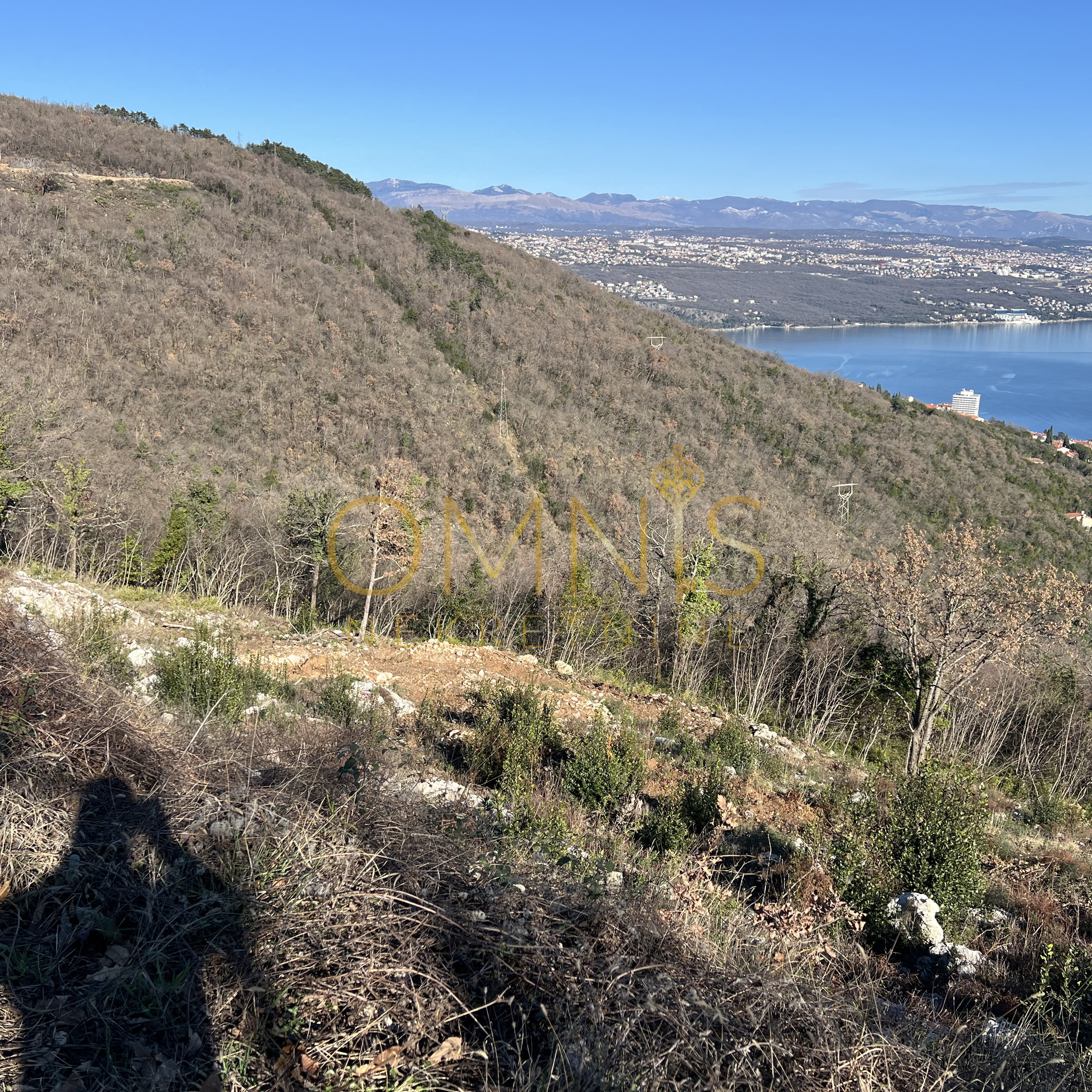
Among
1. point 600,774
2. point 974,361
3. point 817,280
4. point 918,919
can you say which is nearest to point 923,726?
point 918,919

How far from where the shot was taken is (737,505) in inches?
1027

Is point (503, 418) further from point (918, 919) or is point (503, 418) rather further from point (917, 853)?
point (918, 919)

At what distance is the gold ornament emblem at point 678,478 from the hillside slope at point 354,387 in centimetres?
54

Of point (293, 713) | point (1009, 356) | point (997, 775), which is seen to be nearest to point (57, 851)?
point (293, 713)

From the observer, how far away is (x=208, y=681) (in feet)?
17.3

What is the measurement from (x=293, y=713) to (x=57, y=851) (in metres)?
2.96

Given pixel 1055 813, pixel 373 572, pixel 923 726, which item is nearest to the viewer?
pixel 1055 813

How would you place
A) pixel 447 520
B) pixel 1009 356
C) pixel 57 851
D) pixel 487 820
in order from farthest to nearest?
pixel 1009 356
pixel 447 520
pixel 487 820
pixel 57 851

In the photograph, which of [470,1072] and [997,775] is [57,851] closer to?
[470,1072]

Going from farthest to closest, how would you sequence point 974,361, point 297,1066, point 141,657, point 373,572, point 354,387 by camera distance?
1. point 974,361
2. point 354,387
3. point 373,572
4. point 141,657
5. point 297,1066

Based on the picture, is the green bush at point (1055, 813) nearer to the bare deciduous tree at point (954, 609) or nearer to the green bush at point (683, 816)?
the bare deciduous tree at point (954, 609)

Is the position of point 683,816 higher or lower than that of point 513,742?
lower

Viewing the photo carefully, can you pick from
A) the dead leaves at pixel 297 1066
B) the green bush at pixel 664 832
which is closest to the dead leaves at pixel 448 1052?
the dead leaves at pixel 297 1066

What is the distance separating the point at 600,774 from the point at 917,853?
2.07 m
